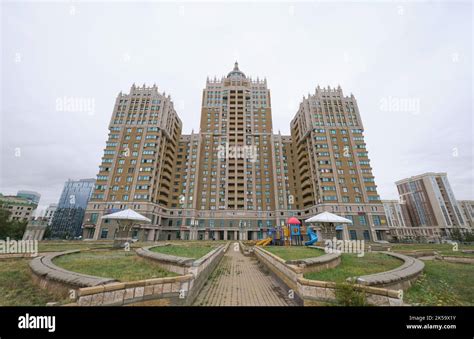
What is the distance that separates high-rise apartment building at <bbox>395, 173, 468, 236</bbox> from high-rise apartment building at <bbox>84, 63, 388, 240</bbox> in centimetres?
6812

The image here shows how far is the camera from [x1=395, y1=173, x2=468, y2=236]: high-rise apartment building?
78.8 meters

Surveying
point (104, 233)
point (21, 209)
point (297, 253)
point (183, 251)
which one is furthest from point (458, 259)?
point (21, 209)

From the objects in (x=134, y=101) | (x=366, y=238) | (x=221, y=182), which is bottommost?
(x=366, y=238)

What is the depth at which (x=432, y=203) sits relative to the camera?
83062mm

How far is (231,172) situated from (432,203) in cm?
9882

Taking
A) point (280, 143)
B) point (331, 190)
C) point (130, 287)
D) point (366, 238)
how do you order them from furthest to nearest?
point (280, 143), point (331, 190), point (366, 238), point (130, 287)

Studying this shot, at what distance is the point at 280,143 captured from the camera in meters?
60.3

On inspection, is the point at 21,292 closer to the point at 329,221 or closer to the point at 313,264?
the point at 313,264

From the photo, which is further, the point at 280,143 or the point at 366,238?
the point at 280,143

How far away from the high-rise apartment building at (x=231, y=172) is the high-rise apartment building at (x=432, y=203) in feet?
224
